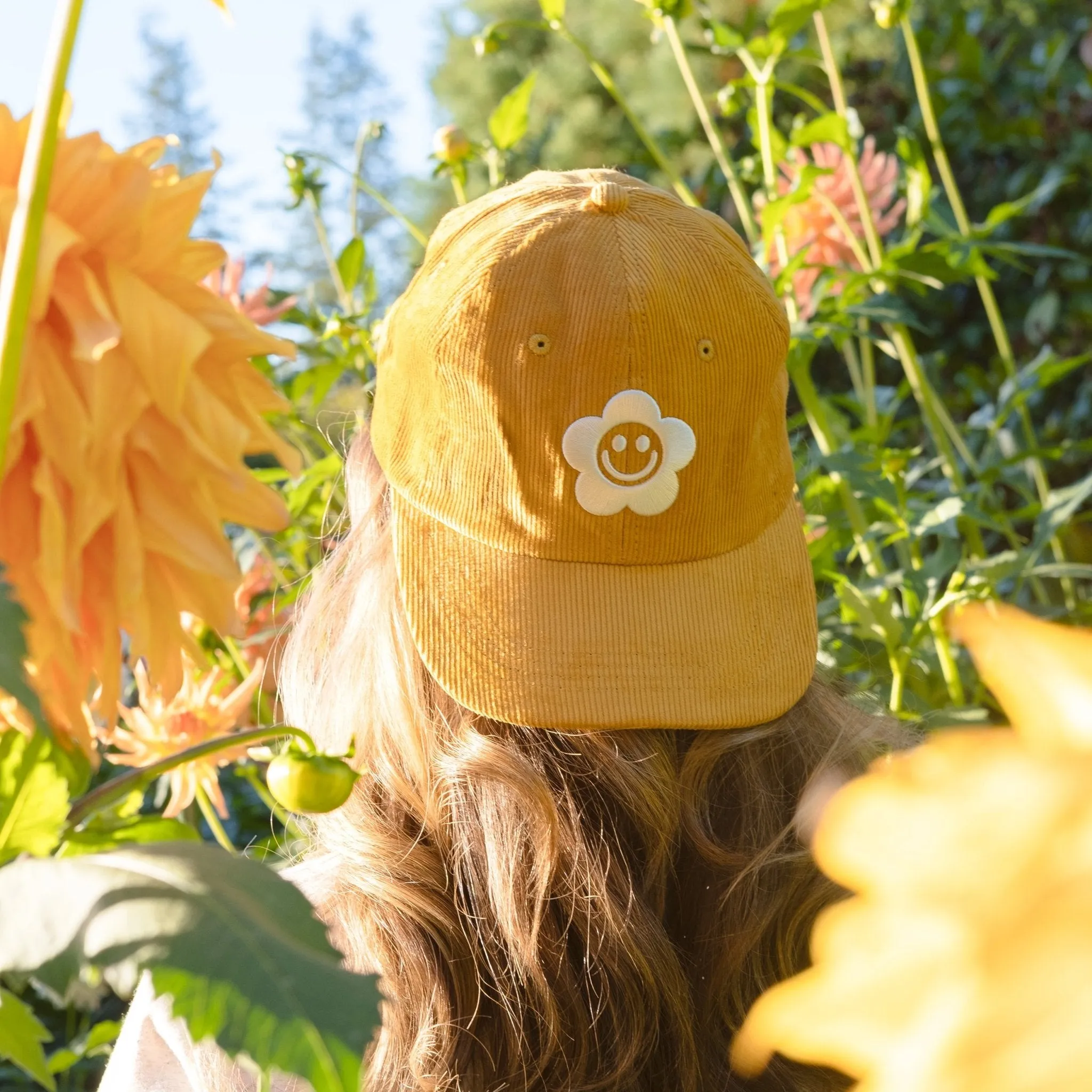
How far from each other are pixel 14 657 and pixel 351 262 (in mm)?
1123

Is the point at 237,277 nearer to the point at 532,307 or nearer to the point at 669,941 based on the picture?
the point at 532,307

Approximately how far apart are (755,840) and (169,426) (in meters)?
0.60

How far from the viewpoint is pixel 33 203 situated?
6.9 inches

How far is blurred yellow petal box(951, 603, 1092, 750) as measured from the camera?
0.13 meters

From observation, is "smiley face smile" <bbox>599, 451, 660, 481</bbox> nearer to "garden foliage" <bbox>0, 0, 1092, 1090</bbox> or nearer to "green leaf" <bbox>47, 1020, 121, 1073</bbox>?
"garden foliage" <bbox>0, 0, 1092, 1090</bbox>

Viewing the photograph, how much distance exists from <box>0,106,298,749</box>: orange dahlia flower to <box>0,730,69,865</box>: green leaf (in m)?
0.04

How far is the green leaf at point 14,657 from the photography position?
178 millimetres

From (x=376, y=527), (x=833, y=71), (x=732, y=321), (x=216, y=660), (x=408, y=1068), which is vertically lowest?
(x=408, y=1068)

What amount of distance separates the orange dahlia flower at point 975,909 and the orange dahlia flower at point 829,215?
133 centimetres

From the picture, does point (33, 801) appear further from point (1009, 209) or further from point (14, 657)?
point (1009, 209)

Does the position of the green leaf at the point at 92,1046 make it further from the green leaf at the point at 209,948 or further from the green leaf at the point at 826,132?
the green leaf at the point at 826,132

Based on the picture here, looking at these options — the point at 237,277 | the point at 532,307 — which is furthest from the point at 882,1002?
the point at 237,277

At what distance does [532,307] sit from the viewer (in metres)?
0.68

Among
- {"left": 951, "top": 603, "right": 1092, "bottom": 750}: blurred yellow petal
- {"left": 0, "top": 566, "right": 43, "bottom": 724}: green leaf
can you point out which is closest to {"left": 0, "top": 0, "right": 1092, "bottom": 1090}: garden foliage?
{"left": 0, "top": 566, "right": 43, "bottom": 724}: green leaf
